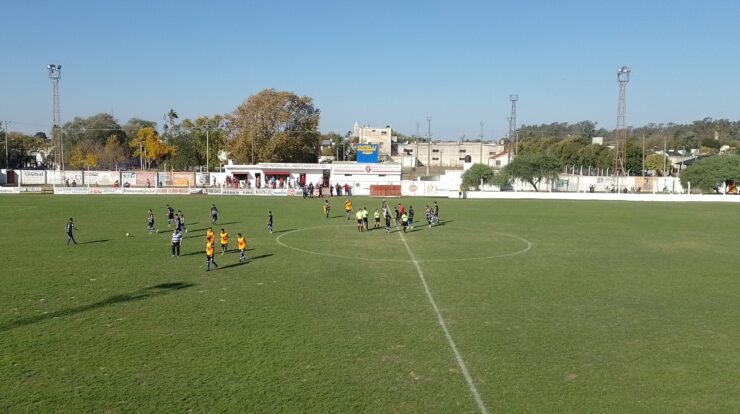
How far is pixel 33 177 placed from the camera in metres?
82.4

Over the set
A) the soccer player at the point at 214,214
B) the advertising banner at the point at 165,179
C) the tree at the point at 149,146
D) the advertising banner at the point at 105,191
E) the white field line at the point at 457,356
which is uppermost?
the tree at the point at 149,146

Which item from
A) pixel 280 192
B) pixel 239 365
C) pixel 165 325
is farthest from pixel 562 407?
pixel 280 192

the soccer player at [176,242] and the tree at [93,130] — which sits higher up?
the tree at [93,130]

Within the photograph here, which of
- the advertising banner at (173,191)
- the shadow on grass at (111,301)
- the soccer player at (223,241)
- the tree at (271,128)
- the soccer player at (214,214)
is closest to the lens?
the shadow on grass at (111,301)

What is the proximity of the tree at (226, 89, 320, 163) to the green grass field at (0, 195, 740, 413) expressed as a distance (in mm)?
59013

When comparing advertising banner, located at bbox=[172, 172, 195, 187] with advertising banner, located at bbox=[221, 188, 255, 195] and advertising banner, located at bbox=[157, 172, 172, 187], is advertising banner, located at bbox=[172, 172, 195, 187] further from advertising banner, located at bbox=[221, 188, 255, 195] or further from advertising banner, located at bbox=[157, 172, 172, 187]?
advertising banner, located at bbox=[221, 188, 255, 195]

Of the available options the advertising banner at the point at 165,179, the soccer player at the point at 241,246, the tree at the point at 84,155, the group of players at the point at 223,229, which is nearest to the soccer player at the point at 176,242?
the group of players at the point at 223,229

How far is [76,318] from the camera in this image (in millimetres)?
14383

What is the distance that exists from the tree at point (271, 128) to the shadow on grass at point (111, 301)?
68.5 metres

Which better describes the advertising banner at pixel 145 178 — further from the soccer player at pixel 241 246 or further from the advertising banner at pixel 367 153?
the soccer player at pixel 241 246

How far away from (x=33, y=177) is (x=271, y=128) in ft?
121

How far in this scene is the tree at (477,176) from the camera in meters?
72.1

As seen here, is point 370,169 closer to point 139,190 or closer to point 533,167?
point 533,167

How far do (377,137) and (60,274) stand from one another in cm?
12361
